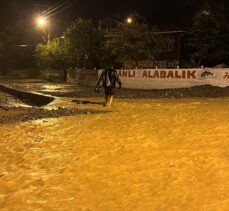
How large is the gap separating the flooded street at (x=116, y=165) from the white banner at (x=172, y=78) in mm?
12450

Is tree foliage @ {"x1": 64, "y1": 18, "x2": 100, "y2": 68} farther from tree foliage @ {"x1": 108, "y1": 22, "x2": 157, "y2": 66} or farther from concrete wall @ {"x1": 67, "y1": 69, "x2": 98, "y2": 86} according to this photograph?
tree foliage @ {"x1": 108, "y1": 22, "x2": 157, "y2": 66}

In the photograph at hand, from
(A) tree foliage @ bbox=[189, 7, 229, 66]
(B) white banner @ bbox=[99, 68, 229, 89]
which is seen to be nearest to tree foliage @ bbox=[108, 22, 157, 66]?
(B) white banner @ bbox=[99, 68, 229, 89]

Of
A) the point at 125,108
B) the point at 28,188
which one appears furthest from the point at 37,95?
the point at 28,188

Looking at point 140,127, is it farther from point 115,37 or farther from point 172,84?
point 115,37

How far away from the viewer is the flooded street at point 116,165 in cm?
645

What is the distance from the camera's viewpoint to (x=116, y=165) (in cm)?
845

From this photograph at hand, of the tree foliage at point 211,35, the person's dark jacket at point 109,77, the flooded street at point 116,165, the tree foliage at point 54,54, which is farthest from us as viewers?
the tree foliage at point 54,54

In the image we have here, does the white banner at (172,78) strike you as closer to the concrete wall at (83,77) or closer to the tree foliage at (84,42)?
the concrete wall at (83,77)

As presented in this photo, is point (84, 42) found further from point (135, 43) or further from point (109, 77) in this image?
point (109, 77)

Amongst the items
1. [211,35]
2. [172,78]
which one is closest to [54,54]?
[211,35]

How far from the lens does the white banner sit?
2645 cm

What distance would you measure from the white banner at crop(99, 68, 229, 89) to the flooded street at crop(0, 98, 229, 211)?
1245 centimetres

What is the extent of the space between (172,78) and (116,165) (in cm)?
2110

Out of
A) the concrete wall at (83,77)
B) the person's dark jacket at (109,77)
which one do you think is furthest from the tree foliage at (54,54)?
the person's dark jacket at (109,77)
